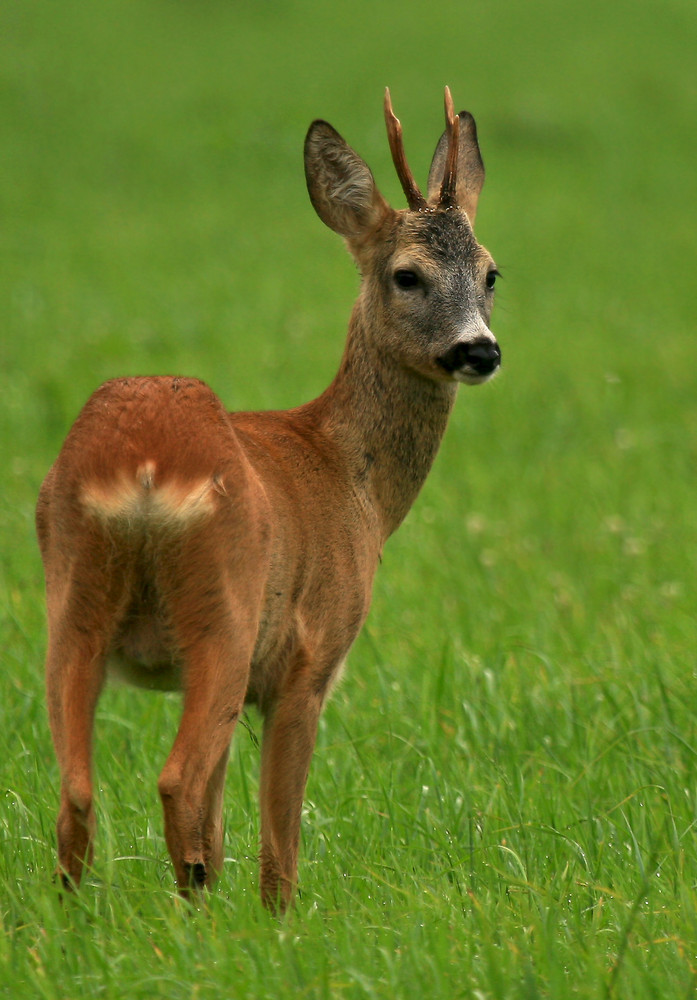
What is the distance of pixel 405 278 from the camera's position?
3963 millimetres

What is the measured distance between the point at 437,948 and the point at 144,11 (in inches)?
986

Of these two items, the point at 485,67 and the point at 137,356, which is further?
the point at 485,67

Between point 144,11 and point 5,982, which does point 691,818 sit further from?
point 144,11

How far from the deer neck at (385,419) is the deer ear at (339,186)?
0.90 ft

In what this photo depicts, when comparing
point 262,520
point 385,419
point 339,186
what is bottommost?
point 262,520

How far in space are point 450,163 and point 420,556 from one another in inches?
120

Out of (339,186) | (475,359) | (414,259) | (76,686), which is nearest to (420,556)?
(339,186)

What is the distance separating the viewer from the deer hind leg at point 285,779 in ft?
10.7

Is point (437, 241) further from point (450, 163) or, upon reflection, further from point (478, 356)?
point (478, 356)

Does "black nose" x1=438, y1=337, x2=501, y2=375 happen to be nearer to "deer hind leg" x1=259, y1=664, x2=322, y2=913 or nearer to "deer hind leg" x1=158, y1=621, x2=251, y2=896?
"deer hind leg" x1=259, y1=664, x2=322, y2=913

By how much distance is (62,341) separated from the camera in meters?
10.5

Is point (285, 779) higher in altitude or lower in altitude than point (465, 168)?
lower

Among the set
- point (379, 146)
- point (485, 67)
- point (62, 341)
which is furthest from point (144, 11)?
point (62, 341)

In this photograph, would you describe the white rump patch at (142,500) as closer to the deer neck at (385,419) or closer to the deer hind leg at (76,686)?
the deer hind leg at (76,686)
